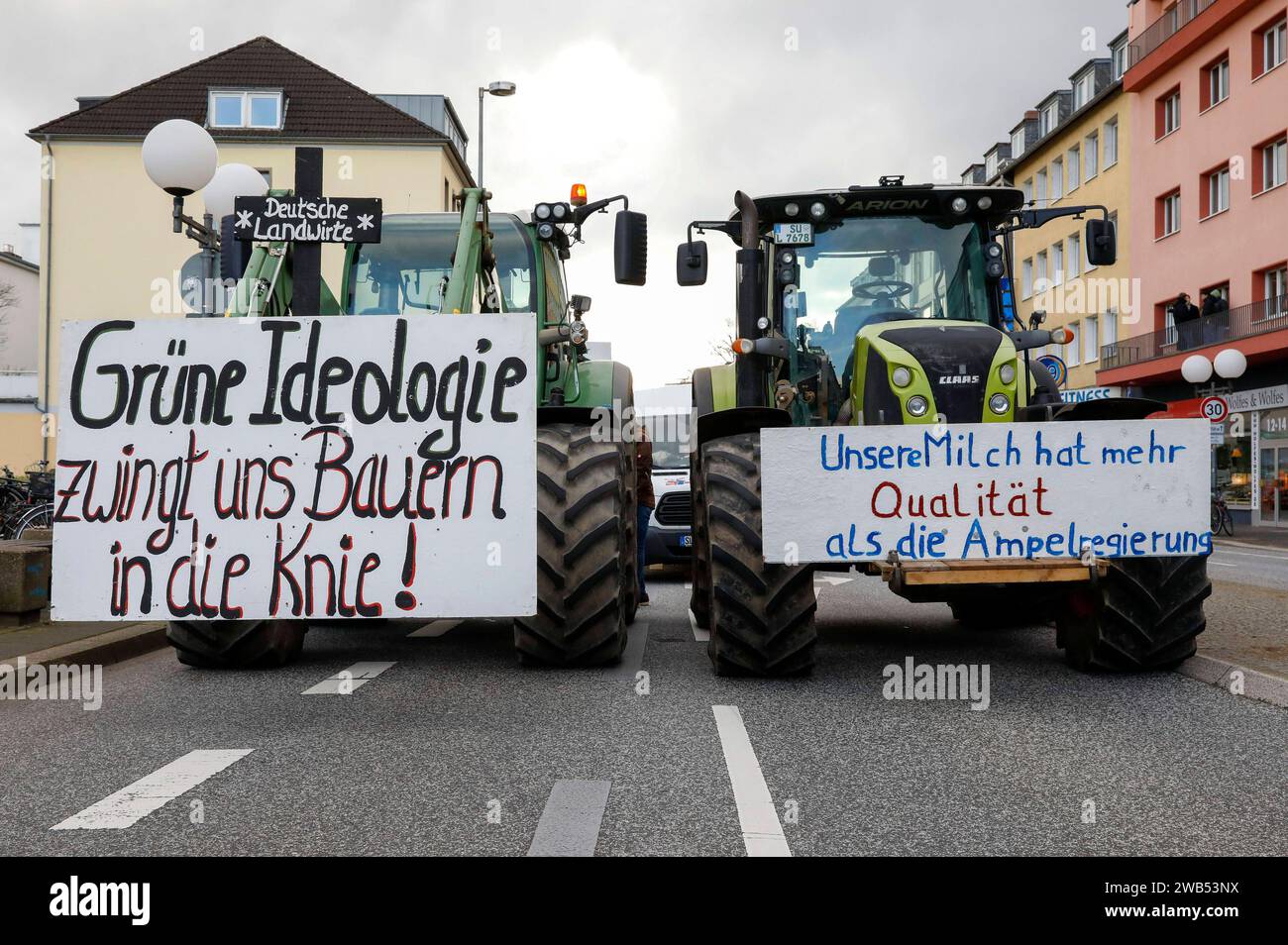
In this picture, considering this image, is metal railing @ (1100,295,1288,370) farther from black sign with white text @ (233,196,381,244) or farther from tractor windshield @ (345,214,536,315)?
black sign with white text @ (233,196,381,244)

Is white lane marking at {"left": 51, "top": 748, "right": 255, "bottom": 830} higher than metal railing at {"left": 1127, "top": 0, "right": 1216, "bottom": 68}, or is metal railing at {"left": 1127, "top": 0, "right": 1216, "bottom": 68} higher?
metal railing at {"left": 1127, "top": 0, "right": 1216, "bottom": 68}

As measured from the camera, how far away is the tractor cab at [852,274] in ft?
26.5

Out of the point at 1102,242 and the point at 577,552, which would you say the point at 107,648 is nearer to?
the point at 577,552

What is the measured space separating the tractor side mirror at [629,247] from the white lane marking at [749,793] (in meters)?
2.94

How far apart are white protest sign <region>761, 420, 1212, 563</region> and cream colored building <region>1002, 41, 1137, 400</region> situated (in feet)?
112

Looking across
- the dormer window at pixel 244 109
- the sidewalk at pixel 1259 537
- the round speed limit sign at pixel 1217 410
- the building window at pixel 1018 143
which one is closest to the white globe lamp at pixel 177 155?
the round speed limit sign at pixel 1217 410

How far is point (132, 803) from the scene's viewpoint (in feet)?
14.5

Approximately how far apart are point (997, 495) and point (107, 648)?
5.54m

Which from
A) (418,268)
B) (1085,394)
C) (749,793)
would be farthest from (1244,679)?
(1085,394)

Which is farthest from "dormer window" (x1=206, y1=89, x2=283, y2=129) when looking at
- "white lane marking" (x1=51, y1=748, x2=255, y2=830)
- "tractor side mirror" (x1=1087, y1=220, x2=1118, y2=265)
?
"white lane marking" (x1=51, y1=748, x2=255, y2=830)

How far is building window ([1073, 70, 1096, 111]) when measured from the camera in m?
46.2

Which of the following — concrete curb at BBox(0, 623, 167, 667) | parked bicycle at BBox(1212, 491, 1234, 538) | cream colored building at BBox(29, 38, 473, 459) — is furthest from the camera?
cream colored building at BBox(29, 38, 473, 459)
